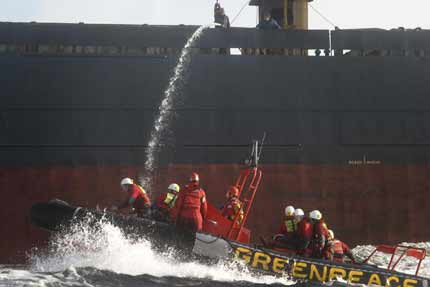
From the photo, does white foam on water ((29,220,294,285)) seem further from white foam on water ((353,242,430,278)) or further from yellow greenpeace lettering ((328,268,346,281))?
white foam on water ((353,242,430,278))

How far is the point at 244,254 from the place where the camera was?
10.0 metres

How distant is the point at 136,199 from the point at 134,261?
119 cm

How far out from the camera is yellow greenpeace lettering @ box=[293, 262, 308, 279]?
32.7 feet

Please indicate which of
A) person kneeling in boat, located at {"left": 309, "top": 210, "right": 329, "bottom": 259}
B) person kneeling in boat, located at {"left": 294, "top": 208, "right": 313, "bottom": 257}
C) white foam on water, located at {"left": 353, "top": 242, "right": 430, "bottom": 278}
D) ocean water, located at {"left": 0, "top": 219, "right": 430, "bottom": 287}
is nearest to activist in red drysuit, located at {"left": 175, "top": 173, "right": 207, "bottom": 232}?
ocean water, located at {"left": 0, "top": 219, "right": 430, "bottom": 287}

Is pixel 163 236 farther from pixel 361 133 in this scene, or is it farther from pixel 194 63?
pixel 361 133

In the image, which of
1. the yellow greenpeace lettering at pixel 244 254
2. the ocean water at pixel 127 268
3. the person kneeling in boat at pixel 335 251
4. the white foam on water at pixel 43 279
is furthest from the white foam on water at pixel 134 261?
the person kneeling in boat at pixel 335 251

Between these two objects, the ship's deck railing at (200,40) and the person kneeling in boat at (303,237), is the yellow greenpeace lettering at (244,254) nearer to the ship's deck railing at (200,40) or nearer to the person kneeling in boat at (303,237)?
the person kneeling in boat at (303,237)

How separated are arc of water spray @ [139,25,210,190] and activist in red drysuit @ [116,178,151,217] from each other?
2660mm

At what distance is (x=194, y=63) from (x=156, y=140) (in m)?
2.00

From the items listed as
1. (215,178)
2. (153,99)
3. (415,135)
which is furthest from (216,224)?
(415,135)

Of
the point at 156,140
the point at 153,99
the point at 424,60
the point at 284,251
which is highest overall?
the point at 424,60

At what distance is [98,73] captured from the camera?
551 inches

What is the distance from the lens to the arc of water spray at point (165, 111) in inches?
537

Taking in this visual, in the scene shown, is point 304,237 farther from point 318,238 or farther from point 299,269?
point 299,269
